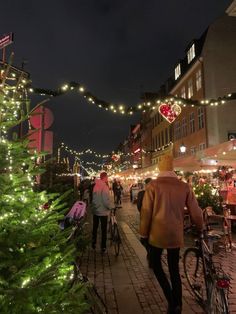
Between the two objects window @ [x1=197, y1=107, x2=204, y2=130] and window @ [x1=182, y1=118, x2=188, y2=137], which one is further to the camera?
window @ [x1=182, y1=118, x2=188, y2=137]

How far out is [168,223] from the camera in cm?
462

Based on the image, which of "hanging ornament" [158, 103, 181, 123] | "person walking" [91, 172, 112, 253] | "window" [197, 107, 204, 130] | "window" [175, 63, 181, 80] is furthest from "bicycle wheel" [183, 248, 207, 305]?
"window" [175, 63, 181, 80]

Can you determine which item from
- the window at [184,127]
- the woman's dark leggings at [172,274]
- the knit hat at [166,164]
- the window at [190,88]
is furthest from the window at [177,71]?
the woman's dark leggings at [172,274]

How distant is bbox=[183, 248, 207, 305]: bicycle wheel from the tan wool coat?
1168 mm

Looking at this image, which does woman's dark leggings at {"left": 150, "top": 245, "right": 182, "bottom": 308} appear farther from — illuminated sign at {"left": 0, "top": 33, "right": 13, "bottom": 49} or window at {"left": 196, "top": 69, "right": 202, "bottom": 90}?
window at {"left": 196, "top": 69, "right": 202, "bottom": 90}

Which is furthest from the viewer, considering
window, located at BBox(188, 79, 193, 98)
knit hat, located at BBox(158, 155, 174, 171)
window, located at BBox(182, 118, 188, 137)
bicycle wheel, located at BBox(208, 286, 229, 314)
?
window, located at BBox(182, 118, 188, 137)

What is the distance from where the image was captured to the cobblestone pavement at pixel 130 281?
5436 millimetres

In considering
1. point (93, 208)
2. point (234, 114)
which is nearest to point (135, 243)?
point (93, 208)

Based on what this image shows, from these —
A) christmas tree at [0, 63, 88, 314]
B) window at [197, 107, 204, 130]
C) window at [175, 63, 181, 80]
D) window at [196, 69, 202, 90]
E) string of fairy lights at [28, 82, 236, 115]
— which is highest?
window at [175, 63, 181, 80]

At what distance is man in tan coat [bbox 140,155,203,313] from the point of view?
15.1 feet

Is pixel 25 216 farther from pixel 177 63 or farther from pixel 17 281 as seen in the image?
pixel 177 63

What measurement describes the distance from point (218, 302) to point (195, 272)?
1916 millimetres

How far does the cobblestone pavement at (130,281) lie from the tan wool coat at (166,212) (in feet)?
4.18

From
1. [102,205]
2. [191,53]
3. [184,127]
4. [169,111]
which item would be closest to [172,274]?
[102,205]
